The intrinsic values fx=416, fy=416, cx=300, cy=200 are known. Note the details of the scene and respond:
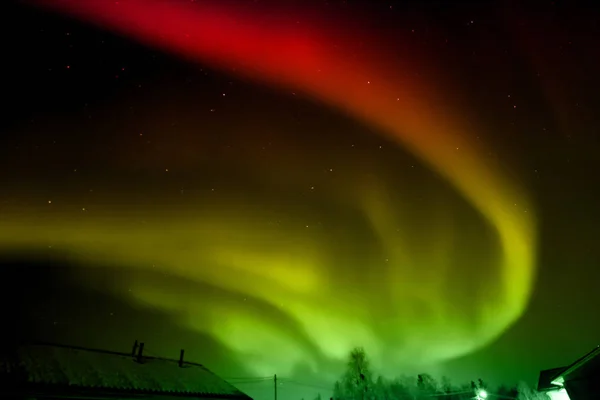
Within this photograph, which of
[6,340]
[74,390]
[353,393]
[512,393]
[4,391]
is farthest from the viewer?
[512,393]

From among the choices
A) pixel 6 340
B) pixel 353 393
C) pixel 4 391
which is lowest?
pixel 4 391

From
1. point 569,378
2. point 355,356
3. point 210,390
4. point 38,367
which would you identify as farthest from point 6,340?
point 355,356

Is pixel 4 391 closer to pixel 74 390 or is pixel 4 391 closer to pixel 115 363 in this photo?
pixel 74 390

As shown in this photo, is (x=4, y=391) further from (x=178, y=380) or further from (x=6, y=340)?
(x=178, y=380)

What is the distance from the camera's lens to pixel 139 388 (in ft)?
46.5

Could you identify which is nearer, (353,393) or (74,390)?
(74,390)

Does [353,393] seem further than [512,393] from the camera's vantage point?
No

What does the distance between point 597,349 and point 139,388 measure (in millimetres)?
17016

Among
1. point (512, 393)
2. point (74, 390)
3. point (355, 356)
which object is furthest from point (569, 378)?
point (512, 393)

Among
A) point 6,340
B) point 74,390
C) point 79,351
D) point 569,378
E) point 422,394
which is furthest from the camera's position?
point 422,394

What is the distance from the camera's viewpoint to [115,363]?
51.4 feet

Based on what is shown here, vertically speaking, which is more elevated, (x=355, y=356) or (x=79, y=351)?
(x=355, y=356)

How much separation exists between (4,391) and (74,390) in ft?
5.90

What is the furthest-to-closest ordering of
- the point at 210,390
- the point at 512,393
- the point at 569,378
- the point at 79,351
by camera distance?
the point at 512,393, the point at 569,378, the point at 210,390, the point at 79,351
